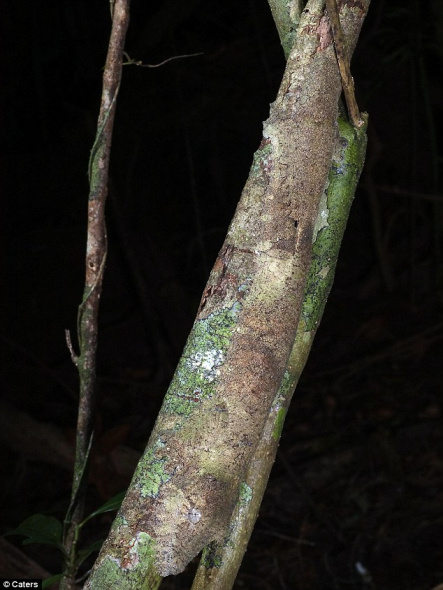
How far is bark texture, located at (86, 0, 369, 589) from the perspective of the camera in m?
0.86

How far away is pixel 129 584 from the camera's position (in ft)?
2.82

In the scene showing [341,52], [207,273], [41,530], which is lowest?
[207,273]

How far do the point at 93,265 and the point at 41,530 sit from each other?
55 cm

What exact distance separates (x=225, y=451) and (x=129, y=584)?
22 cm

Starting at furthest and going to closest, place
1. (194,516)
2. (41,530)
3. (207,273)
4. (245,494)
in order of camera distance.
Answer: (207,273) < (41,530) < (245,494) < (194,516)

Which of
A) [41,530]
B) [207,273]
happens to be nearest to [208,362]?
[41,530]

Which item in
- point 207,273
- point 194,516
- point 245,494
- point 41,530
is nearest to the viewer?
point 194,516

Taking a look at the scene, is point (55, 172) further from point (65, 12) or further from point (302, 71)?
point (302, 71)

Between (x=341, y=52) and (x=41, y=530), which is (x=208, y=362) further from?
(x=41, y=530)

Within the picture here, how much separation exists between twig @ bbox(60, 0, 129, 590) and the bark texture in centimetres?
28

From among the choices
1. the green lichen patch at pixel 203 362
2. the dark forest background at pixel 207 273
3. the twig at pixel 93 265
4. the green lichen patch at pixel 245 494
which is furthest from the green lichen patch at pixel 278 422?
the dark forest background at pixel 207 273

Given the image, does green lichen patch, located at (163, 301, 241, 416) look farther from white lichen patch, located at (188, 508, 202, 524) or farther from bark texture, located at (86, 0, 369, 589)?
white lichen patch, located at (188, 508, 202, 524)

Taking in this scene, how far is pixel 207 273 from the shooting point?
12.6 ft

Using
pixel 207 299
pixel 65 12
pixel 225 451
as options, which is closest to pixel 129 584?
pixel 225 451
